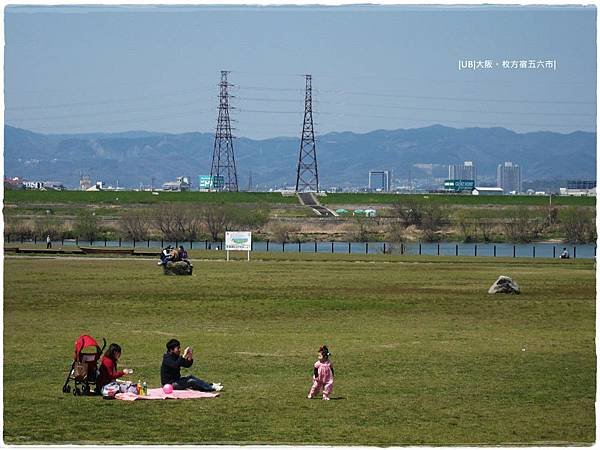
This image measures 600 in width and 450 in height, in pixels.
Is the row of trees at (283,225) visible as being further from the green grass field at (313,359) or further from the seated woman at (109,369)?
the seated woman at (109,369)

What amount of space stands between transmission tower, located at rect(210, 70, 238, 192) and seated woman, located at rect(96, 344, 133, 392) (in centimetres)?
496

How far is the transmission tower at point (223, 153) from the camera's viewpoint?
59.5 ft

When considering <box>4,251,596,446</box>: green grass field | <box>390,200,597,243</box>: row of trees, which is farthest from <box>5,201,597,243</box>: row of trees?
<box>4,251,596,446</box>: green grass field

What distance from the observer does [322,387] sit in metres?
14.2

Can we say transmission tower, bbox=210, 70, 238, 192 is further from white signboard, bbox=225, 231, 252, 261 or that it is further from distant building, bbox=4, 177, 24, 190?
white signboard, bbox=225, 231, 252, 261

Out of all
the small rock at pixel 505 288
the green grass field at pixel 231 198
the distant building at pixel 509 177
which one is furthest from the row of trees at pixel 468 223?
the distant building at pixel 509 177

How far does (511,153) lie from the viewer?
19.2m

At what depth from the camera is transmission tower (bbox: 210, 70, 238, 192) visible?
18.1 m

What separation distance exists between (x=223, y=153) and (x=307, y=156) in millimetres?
2796

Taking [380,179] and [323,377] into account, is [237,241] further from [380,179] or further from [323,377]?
[323,377]

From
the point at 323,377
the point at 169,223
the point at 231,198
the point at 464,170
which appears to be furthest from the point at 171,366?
the point at 169,223

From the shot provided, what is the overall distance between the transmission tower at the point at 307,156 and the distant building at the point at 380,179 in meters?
1.50

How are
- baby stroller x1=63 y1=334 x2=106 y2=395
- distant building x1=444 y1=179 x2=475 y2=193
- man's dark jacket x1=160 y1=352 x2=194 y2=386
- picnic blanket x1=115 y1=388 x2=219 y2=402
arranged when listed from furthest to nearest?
1. distant building x1=444 y1=179 x2=475 y2=193
2. baby stroller x1=63 y1=334 x2=106 y2=395
3. man's dark jacket x1=160 y1=352 x2=194 y2=386
4. picnic blanket x1=115 y1=388 x2=219 y2=402

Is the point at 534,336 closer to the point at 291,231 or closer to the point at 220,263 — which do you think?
the point at 220,263
